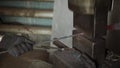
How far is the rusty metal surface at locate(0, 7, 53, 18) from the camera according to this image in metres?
3.53

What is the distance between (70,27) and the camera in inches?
120

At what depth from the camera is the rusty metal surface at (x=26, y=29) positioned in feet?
11.7

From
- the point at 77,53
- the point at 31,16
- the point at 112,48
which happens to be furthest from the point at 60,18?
the point at 112,48

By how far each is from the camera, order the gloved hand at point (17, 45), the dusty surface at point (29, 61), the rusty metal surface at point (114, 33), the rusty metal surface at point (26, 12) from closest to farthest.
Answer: the gloved hand at point (17, 45)
the rusty metal surface at point (114, 33)
the dusty surface at point (29, 61)
the rusty metal surface at point (26, 12)

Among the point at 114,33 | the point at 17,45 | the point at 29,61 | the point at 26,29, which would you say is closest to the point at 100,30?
the point at 114,33

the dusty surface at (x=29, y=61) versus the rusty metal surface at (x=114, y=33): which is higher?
the rusty metal surface at (x=114, y=33)

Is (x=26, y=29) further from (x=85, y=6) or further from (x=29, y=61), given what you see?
(x=85, y=6)

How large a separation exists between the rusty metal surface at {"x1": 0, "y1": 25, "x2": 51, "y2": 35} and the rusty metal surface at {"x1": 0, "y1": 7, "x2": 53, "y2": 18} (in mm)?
189

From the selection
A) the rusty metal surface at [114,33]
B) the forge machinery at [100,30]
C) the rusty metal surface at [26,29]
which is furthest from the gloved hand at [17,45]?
the rusty metal surface at [26,29]

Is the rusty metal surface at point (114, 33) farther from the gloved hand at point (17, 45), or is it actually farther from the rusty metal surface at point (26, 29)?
the rusty metal surface at point (26, 29)

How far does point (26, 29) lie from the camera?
361 centimetres

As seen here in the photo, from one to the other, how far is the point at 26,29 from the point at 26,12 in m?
0.27

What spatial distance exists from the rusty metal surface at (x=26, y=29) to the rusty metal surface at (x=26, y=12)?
19cm

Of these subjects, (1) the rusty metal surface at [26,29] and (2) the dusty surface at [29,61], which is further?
(1) the rusty metal surface at [26,29]
